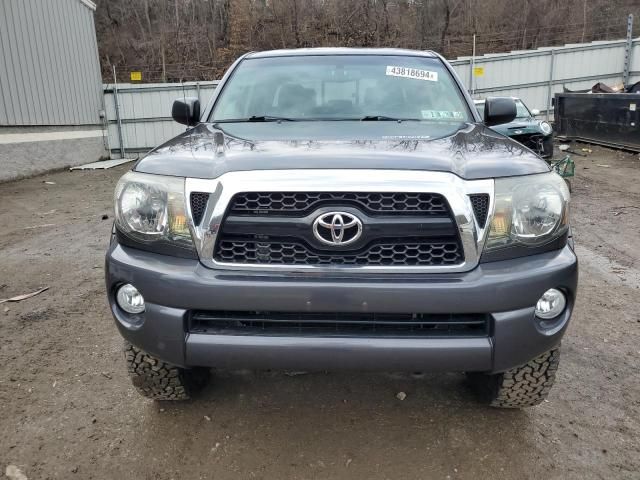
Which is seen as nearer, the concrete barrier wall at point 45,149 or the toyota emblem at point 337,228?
the toyota emblem at point 337,228

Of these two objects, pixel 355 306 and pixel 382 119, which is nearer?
pixel 355 306

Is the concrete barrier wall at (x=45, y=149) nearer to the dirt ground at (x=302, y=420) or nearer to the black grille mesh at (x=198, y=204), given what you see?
the dirt ground at (x=302, y=420)

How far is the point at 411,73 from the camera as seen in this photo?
11.0 feet

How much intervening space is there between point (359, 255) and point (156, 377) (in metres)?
1.18

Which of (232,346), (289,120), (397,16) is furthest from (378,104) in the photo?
(397,16)

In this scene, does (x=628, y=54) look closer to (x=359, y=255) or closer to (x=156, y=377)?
(x=359, y=255)

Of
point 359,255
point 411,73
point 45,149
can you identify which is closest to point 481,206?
point 359,255

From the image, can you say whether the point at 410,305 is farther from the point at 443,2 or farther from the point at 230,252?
the point at 443,2

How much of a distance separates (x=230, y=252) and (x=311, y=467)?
1003mm

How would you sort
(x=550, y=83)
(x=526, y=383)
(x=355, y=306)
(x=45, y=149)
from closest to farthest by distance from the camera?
(x=355, y=306) < (x=526, y=383) < (x=45, y=149) < (x=550, y=83)

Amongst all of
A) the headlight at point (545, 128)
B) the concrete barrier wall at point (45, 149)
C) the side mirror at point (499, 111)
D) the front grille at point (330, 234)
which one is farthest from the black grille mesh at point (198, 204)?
the concrete barrier wall at point (45, 149)

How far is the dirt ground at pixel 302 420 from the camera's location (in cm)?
227

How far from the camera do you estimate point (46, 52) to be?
12945 millimetres

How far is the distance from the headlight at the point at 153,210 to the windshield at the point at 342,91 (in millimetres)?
1075
